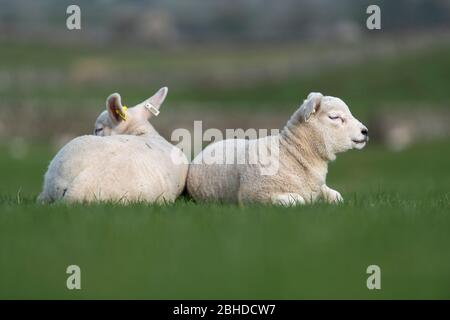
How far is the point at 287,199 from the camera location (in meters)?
8.09

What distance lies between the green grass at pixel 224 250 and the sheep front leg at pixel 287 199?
0.41 metres

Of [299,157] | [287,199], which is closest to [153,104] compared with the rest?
[299,157]

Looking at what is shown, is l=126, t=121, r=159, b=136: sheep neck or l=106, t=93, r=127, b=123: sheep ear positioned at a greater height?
l=106, t=93, r=127, b=123: sheep ear

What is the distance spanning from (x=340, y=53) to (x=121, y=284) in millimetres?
48345

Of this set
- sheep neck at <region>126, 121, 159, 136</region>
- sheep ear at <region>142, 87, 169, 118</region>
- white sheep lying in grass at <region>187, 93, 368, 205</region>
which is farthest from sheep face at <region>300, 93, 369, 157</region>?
sheep ear at <region>142, 87, 169, 118</region>

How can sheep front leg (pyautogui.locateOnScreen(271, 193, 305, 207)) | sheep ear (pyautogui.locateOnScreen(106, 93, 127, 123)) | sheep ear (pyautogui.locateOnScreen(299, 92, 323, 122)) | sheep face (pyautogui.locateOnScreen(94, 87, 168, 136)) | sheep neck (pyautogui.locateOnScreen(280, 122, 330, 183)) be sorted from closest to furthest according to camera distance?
sheep front leg (pyautogui.locateOnScreen(271, 193, 305, 207))
sheep ear (pyautogui.locateOnScreen(299, 92, 323, 122))
sheep neck (pyautogui.locateOnScreen(280, 122, 330, 183))
sheep ear (pyautogui.locateOnScreen(106, 93, 127, 123))
sheep face (pyautogui.locateOnScreen(94, 87, 168, 136))

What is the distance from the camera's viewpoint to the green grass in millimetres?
5234

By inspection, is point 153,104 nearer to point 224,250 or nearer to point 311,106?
point 311,106

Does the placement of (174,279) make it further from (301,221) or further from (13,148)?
(13,148)

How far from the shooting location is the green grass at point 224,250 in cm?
523

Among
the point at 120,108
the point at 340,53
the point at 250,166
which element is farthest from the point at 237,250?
the point at 340,53

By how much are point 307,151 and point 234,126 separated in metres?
28.4

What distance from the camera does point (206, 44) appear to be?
7906cm

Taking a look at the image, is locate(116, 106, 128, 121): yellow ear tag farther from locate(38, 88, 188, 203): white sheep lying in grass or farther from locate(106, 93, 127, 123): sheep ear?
locate(38, 88, 188, 203): white sheep lying in grass
